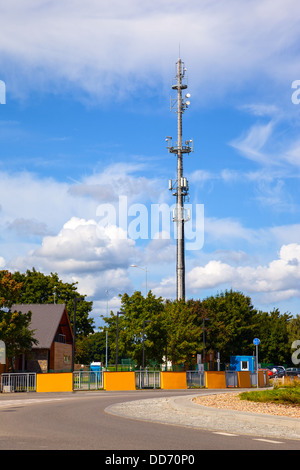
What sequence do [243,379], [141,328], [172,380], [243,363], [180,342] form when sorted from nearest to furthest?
[172,380]
[243,379]
[141,328]
[180,342]
[243,363]

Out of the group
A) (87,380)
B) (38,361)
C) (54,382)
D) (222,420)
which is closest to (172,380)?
(87,380)

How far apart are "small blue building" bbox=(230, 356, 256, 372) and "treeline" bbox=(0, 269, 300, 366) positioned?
1851 mm

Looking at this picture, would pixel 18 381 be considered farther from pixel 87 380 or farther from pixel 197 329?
pixel 197 329

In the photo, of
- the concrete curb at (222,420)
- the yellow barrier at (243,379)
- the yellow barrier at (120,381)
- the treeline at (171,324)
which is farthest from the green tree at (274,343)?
the concrete curb at (222,420)

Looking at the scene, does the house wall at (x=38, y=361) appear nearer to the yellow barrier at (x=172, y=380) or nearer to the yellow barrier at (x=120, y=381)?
the yellow barrier at (x=120, y=381)

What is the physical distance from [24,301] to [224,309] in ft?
94.6

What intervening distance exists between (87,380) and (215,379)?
399 inches

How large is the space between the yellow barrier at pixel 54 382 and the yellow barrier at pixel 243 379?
46.0 ft

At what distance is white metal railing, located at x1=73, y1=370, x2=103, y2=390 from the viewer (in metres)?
44.9

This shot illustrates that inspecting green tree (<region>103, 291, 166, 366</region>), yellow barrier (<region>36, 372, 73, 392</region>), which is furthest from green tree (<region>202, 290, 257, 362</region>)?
yellow barrier (<region>36, 372, 73, 392</region>)

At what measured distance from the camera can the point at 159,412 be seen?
64.8 ft

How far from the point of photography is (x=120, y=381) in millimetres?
45688

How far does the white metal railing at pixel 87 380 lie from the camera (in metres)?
44.9
